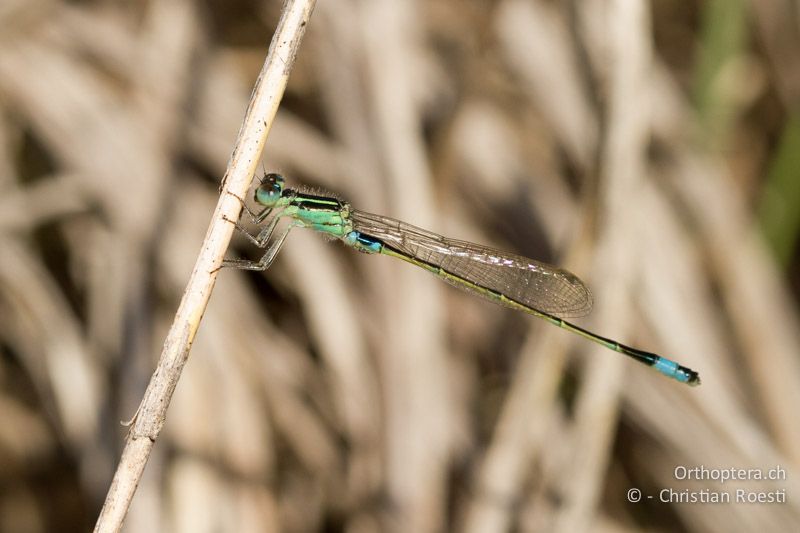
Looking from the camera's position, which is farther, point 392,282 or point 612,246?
point 392,282

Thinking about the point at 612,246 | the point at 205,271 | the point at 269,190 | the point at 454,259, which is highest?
the point at 454,259

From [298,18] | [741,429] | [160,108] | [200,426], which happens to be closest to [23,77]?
[160,108]

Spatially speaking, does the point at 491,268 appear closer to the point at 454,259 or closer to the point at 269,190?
the point at 454,259

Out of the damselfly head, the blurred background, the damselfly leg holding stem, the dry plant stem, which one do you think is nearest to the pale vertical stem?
the blurred background

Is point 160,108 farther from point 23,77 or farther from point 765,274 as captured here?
point 765,274

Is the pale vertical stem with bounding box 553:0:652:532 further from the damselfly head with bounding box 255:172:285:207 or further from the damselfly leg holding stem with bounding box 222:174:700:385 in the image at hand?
the damselfly head with bounding box 255:172:285:207

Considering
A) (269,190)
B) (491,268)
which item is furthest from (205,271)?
(491,268)

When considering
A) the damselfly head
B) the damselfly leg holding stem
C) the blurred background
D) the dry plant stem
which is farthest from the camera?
the blurred background
